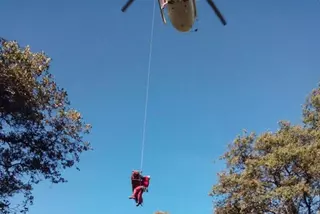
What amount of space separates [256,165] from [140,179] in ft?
41.9

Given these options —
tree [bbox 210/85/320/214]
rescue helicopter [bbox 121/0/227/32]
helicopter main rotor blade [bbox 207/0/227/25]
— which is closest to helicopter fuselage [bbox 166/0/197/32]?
rescue helicopter [bbox 121/0/227/32]

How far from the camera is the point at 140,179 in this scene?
1357 centimetres

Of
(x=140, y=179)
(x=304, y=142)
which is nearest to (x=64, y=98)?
(x=140, y=179)

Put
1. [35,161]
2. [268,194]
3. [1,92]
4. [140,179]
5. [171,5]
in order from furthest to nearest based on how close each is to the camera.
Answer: [268,194] < [35,161] < [1,92] < [140,179] < [171,5]

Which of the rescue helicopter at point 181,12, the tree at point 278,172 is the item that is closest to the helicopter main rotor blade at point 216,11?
the rescue helicopter at point 181,12

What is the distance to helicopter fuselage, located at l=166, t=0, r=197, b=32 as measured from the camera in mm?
9023

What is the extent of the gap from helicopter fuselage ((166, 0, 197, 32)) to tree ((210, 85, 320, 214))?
1609cm

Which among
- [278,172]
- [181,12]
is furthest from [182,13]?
[278,172]

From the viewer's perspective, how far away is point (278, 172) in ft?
80.9

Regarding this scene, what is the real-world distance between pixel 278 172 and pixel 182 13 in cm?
1795

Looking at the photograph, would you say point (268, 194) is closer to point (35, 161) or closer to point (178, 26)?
point (35, 161)

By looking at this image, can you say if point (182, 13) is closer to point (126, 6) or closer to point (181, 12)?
point (181, 12)

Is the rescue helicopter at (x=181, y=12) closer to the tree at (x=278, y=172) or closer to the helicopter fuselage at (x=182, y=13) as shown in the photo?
the helicopter fuselage at (x=182, y=13)

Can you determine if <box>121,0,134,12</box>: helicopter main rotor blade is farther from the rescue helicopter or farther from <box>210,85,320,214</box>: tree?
<box>210,85,320,214</box>: tree
